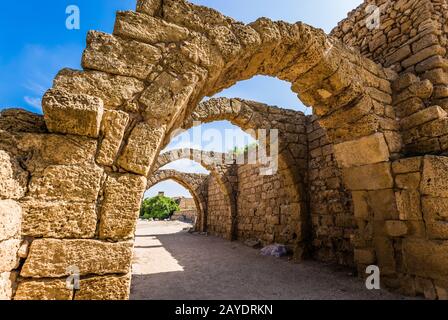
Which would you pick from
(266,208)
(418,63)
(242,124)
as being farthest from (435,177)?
(266,208)

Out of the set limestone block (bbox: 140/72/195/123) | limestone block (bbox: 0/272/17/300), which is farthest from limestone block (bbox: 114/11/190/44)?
limestone block (bbox: 0/272/17/300)

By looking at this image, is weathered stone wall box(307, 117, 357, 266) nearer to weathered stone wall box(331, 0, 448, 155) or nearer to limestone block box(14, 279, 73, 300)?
weathered stone wall box(331, 0, 448, 155)

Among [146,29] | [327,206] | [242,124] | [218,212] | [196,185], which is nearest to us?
[146,29]

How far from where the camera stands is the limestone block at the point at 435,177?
2.89 meters

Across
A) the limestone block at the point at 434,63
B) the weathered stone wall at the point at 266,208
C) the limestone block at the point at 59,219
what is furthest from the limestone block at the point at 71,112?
the weathered stone wall at the point at 266,208

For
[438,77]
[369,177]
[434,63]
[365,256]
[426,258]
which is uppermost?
[434,63]

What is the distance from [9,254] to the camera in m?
1.37

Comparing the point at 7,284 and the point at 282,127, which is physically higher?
the point at 282,127

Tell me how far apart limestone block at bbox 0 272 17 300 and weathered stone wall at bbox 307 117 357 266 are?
4.87m

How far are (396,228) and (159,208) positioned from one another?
24064 millimetres

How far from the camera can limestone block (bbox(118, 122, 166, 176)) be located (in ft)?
5.63

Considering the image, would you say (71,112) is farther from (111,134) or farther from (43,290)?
(43,290)

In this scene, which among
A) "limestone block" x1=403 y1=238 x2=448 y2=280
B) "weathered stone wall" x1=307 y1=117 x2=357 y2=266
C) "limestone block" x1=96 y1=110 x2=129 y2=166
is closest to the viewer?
"limestone block" x1=96 y1=110 x2=129 y2=166
